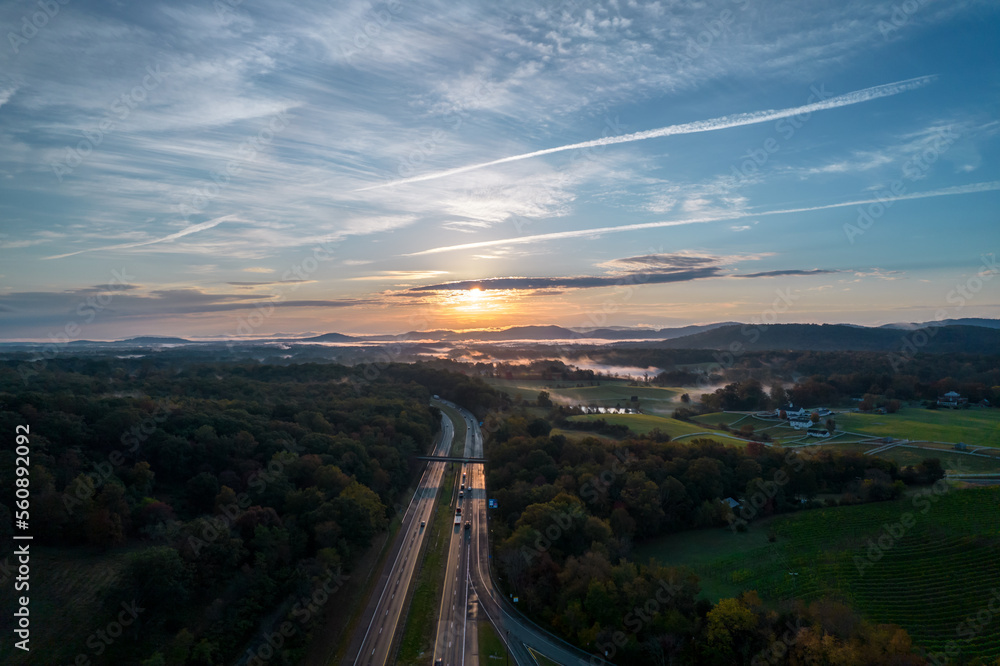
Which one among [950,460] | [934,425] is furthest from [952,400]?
[950,460]

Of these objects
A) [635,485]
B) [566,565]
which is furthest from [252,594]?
[635,485]

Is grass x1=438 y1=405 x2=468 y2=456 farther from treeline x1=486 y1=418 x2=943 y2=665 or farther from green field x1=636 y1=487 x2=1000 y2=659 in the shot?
green field x1=636 y1=487 x2=1000 y2=659

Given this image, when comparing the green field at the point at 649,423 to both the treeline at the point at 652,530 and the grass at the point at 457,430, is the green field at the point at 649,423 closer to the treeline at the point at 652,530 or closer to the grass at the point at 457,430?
the treeline at the point at 652,530

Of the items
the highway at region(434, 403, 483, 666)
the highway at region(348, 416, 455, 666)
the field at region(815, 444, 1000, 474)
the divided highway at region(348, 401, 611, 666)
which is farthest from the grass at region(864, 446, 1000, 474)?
the highway at region(348, 416, 455, 666)

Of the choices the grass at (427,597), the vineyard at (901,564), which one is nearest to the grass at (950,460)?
the vineyard at (901,564)

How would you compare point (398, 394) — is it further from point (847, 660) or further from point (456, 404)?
point (847, 660)

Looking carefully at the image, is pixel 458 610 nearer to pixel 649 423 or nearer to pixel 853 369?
pixel 649 423
